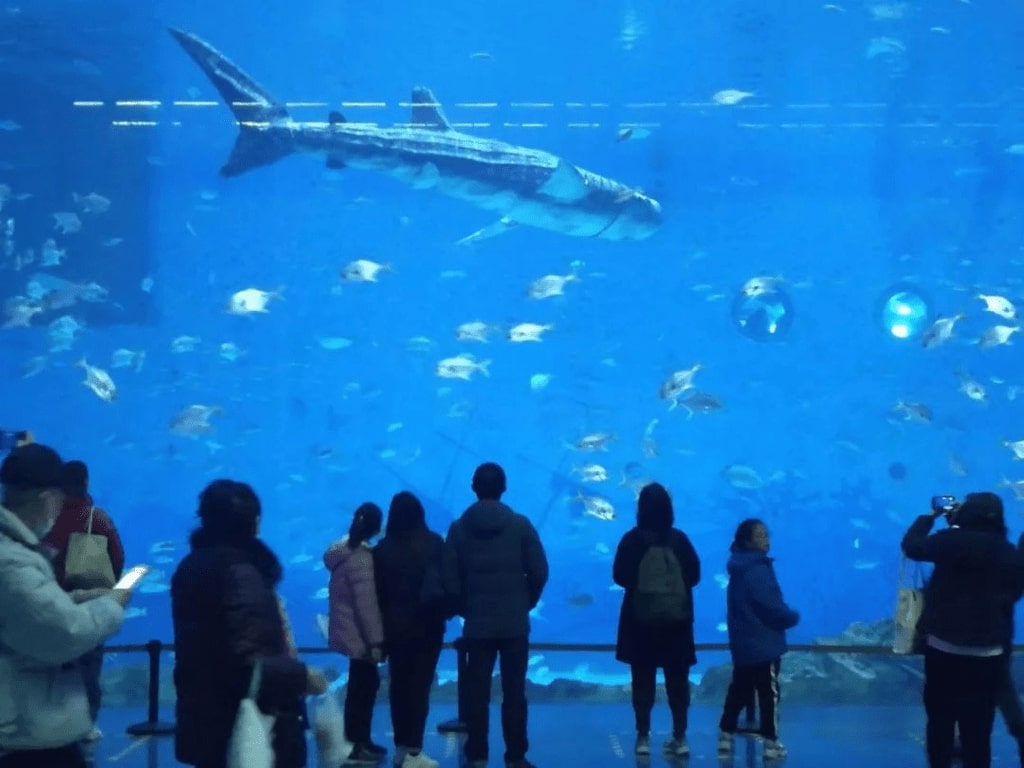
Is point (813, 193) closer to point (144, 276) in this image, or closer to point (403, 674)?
point (144, 276)

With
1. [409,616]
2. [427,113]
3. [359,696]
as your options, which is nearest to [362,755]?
[359,696]

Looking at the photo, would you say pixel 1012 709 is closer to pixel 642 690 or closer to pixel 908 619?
pixel 908 619

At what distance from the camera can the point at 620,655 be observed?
241 inches

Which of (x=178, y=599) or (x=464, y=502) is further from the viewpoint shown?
(x=464, y=502)

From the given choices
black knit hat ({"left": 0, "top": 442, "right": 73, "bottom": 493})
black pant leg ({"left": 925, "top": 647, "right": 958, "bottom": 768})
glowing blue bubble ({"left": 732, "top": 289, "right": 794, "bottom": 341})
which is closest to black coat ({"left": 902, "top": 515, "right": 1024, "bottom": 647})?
black pant leg ({"left": 925, "top": 647, "right": 958, "bottom": 768})

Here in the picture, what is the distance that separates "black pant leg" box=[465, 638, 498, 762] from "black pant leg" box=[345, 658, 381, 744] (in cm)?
55

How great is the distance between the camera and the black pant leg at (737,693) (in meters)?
6.09

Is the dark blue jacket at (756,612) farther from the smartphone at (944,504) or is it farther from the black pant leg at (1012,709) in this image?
the smartphone at (944,504)

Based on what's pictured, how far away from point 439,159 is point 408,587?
27.9 feet

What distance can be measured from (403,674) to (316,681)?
9.28ft

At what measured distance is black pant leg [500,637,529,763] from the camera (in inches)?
220

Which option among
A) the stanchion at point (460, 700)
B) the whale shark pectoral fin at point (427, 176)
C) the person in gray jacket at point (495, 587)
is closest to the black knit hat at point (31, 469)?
the person in gray jacket at point (495, 587)

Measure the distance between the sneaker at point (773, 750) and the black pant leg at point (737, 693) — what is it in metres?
0.22

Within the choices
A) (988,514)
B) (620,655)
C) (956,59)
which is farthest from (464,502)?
(988,514)
